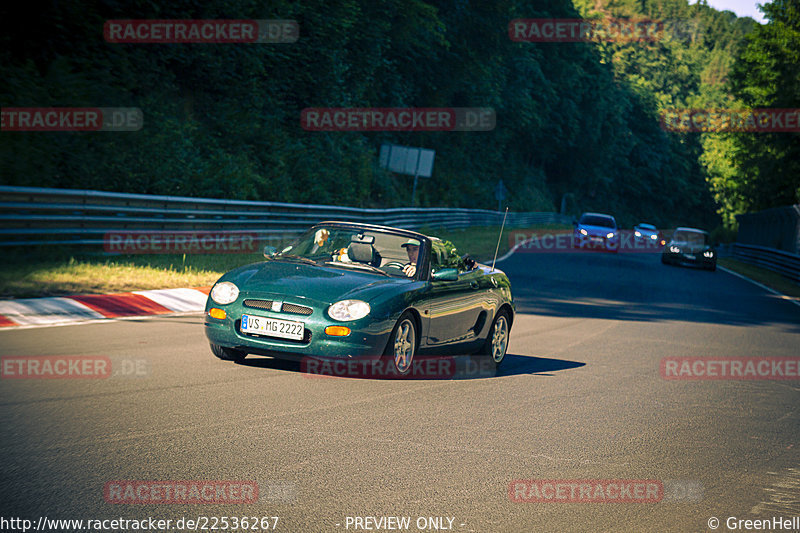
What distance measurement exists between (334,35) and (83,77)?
56.5 ft

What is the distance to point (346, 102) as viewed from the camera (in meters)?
39.0

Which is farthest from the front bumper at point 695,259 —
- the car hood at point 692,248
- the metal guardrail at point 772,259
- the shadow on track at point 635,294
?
the metal guardrail at point 772,259

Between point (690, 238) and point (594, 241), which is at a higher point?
point (690, 238)

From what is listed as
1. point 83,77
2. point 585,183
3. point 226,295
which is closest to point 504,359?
point 226,295

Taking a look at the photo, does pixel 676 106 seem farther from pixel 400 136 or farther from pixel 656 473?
pixel 656 473

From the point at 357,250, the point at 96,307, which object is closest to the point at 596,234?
the point at 96,307

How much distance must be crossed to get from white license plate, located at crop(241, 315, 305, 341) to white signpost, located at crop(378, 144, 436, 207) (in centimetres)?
3480

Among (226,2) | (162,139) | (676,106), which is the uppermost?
(676,106)

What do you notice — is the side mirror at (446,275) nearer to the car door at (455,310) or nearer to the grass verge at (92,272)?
the car door at (455,310)

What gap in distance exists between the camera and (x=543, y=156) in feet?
275

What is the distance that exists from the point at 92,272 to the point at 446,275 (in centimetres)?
712

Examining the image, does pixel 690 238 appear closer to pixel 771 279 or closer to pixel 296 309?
pixel 771 279

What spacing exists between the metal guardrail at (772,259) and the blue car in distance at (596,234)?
6.43 m

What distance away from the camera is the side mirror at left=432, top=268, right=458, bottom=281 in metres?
8.94
